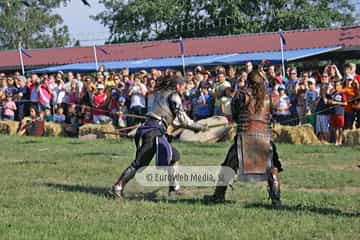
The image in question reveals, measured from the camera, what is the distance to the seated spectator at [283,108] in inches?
679

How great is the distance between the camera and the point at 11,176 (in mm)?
11961

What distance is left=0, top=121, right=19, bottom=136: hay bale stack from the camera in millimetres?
22047

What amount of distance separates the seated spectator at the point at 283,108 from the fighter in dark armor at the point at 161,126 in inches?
301

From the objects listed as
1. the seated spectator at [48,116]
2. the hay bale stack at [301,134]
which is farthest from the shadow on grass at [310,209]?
the seated spectator at [48,116]

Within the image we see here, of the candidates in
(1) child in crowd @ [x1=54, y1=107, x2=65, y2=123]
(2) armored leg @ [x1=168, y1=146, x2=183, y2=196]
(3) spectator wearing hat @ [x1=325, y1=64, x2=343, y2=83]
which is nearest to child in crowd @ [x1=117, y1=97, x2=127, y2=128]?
(1) child in crowd @ [x1=54, y1=107, x2=65, y2=123]

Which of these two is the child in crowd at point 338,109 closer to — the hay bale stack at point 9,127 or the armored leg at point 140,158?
the armored leg at point 140,158

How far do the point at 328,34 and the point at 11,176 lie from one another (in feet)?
67.8

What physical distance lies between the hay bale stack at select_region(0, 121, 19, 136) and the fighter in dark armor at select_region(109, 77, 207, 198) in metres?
12.9

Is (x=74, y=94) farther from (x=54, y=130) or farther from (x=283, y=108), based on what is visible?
(x=283, y=108)

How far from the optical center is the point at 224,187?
9.12 metres

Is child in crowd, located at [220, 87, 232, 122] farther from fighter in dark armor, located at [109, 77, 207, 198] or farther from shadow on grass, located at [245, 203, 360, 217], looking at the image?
shadow on grass, located at [245, 203, 360, 217]

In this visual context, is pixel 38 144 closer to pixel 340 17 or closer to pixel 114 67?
pixel 114 67

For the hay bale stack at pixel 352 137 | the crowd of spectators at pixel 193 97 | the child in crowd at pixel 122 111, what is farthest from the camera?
the child in crowd at pixel 122 111

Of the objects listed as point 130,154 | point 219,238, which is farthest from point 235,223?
point 130,154
